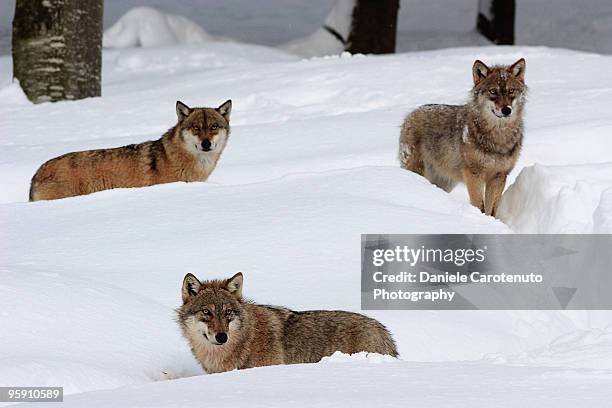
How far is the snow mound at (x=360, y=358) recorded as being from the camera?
536cm

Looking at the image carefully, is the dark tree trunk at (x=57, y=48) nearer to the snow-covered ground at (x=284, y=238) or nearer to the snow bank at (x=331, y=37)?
the snow-covered ground at (x=284, y=238)

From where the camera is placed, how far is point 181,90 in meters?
13.9

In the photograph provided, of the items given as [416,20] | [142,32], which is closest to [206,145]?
[142,32]

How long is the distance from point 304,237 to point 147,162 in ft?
8.35

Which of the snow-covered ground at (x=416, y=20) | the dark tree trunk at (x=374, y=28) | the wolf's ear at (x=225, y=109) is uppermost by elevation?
the snow-covered ground at (x=416, y=20)

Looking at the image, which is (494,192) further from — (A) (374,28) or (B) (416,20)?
(B) (416,20)

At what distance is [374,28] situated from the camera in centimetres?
1978

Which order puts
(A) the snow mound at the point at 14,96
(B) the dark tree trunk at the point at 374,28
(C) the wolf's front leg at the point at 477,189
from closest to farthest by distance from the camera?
1. (C) the wolf's front leg at the point at 477,189
2. (A) the snow mound at the point at 14,96
3. (B) the dark tree trunk at the point at 374,28

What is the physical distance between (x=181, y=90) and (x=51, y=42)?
1.59 m

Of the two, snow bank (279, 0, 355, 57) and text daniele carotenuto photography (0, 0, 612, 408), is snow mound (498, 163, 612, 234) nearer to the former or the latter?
text daniele carotenuto photography (0, 0, 612, 408)

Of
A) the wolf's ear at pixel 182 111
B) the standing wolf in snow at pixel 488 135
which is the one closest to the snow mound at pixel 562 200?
the standing wolf in snow at pixel 488 135

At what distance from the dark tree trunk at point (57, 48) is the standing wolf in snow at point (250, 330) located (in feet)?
25.9

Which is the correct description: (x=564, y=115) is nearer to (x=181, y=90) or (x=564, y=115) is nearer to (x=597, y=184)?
(x=597, y=184)

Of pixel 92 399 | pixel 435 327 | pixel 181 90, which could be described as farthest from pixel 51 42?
pixel 92 399
